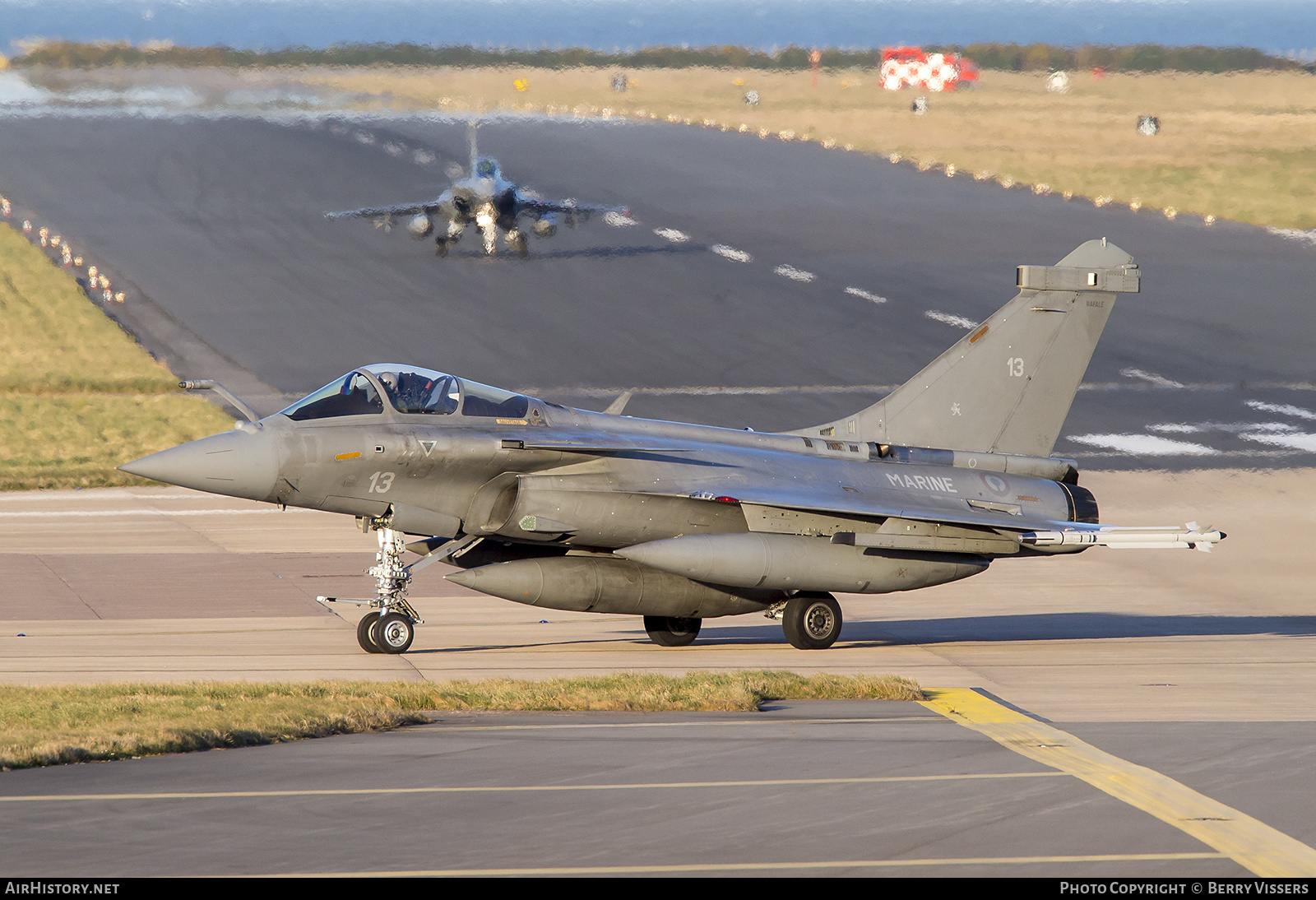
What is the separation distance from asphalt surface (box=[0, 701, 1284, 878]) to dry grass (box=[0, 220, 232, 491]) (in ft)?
62.3

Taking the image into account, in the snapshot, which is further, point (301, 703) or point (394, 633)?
point (394, 633)

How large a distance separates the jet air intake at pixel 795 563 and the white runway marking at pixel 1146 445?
567 inches

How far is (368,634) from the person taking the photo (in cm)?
1603

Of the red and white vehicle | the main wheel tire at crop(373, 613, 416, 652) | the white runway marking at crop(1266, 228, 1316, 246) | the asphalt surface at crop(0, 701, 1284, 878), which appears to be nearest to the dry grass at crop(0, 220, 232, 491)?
the main wheel tire at crop(373, 613, 416, 652)

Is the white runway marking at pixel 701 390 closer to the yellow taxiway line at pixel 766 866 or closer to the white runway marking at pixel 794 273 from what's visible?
the white runway marking at pixel 794 273

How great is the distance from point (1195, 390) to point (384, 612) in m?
25.1

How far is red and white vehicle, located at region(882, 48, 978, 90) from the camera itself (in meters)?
Answer: 63.7

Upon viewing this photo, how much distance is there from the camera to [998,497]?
17828mm

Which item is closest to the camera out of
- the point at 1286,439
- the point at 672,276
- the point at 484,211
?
the point at 1286,439

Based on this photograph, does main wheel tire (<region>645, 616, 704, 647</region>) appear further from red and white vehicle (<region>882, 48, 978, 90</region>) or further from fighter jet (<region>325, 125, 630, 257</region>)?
red and white vehicle (<region>882, 48, 978, 90</region>)

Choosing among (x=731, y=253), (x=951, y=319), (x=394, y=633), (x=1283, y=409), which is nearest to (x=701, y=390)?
(x=951, y=319)

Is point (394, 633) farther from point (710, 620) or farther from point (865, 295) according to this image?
point (865, 295)

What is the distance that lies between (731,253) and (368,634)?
3562cm

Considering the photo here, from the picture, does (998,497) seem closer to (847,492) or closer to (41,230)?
(847,492)
